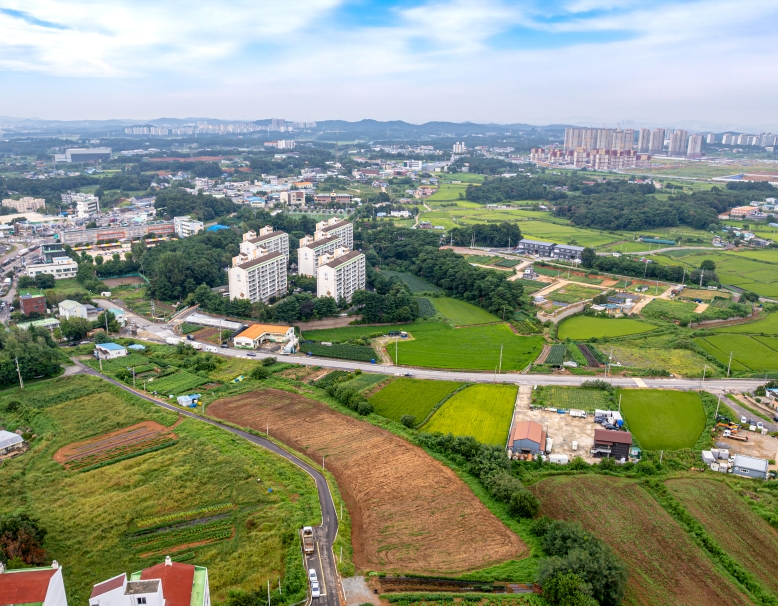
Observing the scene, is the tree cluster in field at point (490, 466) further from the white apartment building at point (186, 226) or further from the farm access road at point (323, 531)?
the white apartment building at point (186, 226)

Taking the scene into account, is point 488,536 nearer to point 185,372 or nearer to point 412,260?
point 185,372

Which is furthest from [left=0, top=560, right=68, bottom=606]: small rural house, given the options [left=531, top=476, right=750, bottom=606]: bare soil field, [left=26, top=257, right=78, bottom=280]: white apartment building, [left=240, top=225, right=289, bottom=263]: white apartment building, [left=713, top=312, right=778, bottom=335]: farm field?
[left=26, top=257, right=78, bottom=280]: white apartment building

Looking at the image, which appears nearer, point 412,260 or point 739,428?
point 739,428

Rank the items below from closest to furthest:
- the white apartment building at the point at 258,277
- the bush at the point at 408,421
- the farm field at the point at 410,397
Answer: the bush at the point at 408,421 → the farm field at the point at 410,397 → the white apartment building at the point at 258,277

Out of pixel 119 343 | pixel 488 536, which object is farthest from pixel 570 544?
pixel 119 343

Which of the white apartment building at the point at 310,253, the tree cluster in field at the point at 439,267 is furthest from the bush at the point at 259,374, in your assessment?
the tree cluster in field at the point at 439,267
